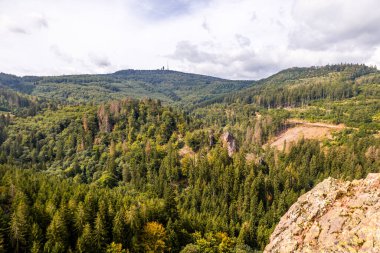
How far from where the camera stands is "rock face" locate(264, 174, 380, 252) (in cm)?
3177

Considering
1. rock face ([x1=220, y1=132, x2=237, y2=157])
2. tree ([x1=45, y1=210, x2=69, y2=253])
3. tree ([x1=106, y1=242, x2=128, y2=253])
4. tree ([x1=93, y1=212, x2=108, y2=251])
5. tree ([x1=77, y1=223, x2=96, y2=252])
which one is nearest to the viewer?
tree ([x1=45, y1=210, x2=69, y2=253])

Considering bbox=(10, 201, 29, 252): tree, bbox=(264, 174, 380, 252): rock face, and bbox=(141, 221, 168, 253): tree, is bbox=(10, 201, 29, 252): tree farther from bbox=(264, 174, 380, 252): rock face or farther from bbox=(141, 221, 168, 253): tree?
bbox=(264, 174, 380, 252): rock face

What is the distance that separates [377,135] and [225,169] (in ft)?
410

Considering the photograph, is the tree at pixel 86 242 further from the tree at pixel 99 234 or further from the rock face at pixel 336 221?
the rock face at pixel 336 221

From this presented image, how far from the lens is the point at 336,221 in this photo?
3722 centimetres

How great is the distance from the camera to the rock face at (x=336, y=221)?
3177 cm

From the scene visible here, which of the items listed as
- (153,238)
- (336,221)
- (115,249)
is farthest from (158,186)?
(336,221)

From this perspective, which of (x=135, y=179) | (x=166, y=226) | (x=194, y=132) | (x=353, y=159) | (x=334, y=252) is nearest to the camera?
(x=334, y=252)

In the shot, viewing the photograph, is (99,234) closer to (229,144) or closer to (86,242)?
(86,242)

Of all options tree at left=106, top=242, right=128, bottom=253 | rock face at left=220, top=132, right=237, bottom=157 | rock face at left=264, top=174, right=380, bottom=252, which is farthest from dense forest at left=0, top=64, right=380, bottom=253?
rock face at left=264, top=174, right=380, bottom=252

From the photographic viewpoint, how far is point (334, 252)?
107ft

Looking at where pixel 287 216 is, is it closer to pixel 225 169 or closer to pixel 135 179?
pixel 225 169

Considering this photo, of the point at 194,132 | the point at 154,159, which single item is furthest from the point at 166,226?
the point at 194,132

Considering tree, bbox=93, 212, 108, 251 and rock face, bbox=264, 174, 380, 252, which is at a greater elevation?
rock face, bbox=264, 174, 380, 252
